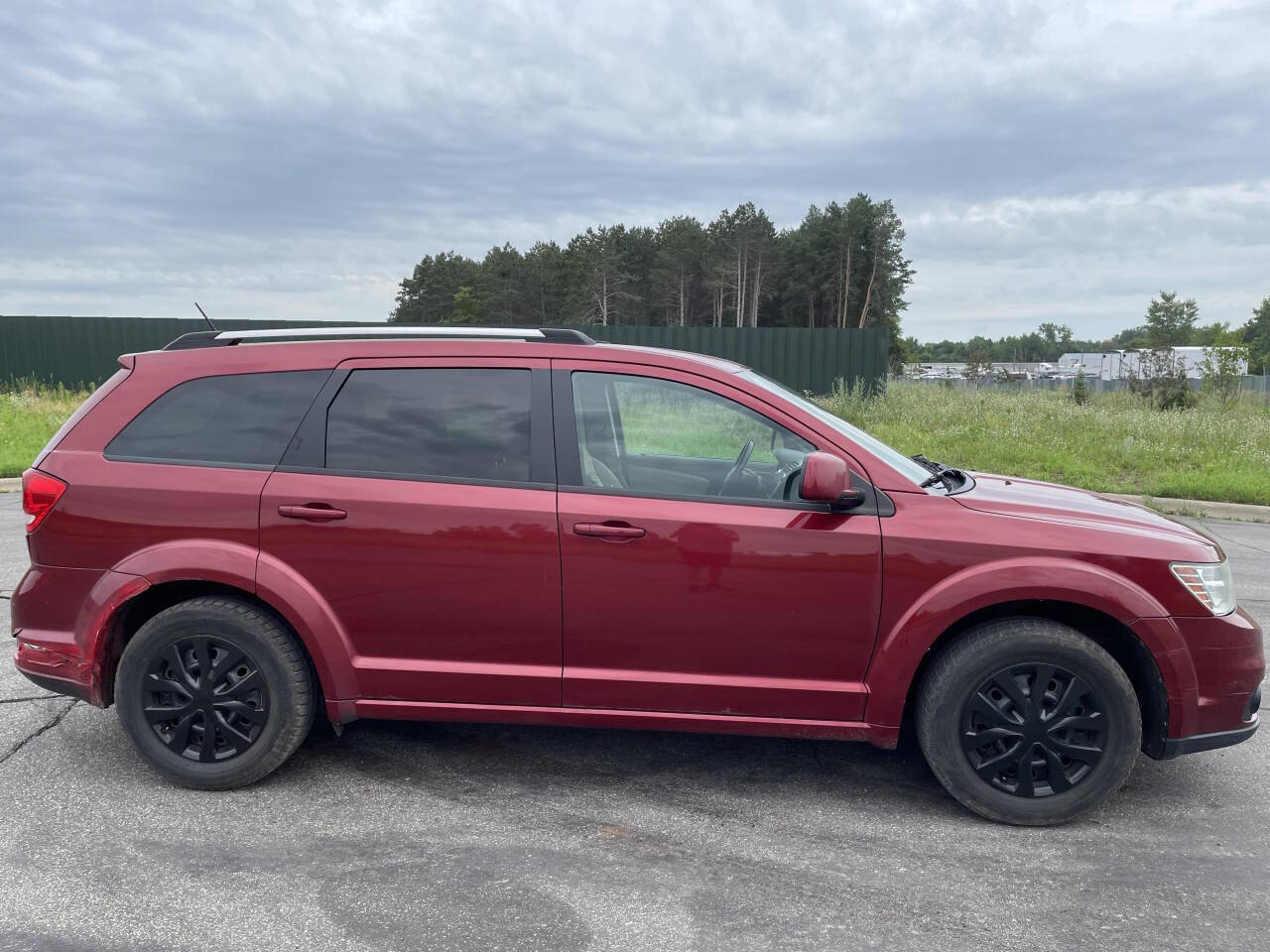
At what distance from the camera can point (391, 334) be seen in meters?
3.98

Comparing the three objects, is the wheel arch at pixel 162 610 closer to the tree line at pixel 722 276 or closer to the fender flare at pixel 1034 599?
the fender flare at pixel 1034 599

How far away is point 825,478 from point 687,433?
2.75 ft

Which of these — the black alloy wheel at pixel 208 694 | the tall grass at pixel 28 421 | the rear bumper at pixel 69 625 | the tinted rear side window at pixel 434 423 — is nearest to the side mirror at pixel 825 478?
the tinted rear side window at pixel 434 423

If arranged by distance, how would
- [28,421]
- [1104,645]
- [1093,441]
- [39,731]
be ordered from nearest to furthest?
[1104,645]
[39,731]
[1093,441]
[28,421]

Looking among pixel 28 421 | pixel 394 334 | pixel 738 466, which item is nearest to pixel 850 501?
pixel 738 466

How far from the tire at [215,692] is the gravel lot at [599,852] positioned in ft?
0.50

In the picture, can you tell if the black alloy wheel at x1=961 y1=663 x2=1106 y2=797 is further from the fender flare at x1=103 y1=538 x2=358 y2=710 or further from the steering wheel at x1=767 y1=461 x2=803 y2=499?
the fender flare at x1=103 y1=538 x2=358 y2=710

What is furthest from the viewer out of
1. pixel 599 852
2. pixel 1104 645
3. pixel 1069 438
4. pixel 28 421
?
pixel 28 421

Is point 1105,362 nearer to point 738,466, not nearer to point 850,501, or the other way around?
point 738,466

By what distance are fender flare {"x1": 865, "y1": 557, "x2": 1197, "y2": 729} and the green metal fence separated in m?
18.3

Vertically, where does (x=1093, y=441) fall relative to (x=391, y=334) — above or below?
below

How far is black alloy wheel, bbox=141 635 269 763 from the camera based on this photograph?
3746mm

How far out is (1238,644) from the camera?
3502 millimetres

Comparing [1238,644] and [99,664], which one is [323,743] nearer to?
[99,664]
